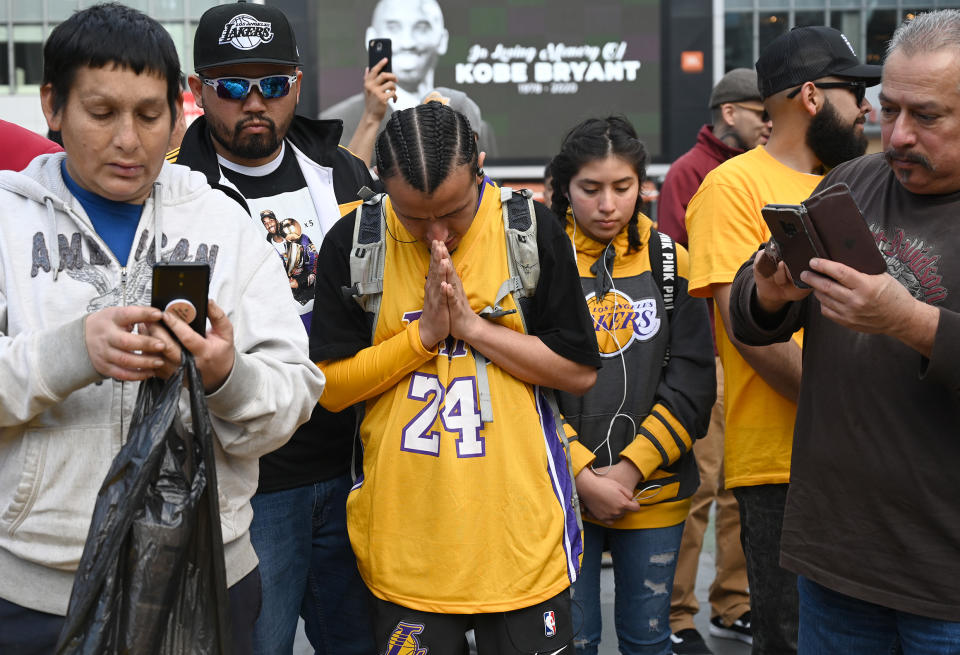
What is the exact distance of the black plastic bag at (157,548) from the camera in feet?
5.92

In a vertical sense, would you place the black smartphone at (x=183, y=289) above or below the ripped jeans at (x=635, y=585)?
above

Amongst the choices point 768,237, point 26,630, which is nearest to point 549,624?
point 26,630

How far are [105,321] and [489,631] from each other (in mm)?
1327

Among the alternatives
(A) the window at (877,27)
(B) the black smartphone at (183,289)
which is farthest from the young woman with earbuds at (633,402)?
(A) the window at (877,27)

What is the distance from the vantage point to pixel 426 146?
2594 millimetres

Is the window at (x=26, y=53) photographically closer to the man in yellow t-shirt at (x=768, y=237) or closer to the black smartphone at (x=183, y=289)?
the man in yellow t-shirt at (x=768, y=237)

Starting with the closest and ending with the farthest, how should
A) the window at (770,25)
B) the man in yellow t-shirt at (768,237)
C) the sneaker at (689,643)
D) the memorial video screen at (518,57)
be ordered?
the man in yellow t-shirt at (768,237) < the sneaker at (689,643) < the memorial video screen at (518,57) < the window at (770,25)

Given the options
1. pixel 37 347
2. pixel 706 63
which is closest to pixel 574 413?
pixel 37 347

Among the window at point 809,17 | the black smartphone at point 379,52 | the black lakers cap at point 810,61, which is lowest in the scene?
the black lakers cap at point 810,61

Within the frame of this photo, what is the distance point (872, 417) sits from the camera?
2.40 metres

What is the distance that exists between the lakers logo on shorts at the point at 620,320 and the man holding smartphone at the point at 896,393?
34.8 inches

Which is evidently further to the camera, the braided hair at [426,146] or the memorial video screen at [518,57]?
the memorial video screen at [518,57]

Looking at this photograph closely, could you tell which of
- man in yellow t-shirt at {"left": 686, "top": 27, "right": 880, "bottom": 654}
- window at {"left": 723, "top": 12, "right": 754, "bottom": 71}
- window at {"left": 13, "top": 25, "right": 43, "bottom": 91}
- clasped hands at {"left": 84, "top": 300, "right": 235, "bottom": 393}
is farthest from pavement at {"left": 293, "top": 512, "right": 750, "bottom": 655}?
window at {"left": 13, "top": 25, "right": 43, "bottom": 91}

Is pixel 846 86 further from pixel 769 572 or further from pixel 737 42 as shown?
pixel 737 42
